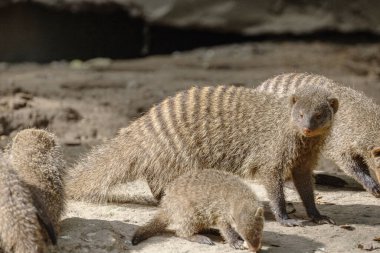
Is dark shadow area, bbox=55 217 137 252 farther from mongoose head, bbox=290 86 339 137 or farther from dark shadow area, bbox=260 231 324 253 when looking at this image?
mongoose head, bbox=290 86 339 137

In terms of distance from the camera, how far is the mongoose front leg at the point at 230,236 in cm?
321

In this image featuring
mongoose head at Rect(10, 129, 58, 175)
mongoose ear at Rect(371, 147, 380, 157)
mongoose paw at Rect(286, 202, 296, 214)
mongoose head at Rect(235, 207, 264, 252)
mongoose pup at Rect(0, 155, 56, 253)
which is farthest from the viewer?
mongoose ear at Rect(371, 147, 380, 157)

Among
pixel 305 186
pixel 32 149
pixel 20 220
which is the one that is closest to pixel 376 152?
pixel 305 186

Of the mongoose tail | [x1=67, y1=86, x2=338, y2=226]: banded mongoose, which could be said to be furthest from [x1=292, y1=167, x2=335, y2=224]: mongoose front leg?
the mongoose tail

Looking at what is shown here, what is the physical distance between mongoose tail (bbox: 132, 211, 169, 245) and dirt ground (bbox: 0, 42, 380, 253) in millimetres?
29

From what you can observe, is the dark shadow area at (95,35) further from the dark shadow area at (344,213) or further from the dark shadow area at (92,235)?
the dark shadow area at (92,235)

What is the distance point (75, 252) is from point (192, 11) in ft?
18.0

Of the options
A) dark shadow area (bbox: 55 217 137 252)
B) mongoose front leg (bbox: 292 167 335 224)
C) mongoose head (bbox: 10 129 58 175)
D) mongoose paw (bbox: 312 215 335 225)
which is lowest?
dark shadow area (bbox: 55 217 137 252)

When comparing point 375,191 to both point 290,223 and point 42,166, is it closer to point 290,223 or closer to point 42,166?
point 290,223

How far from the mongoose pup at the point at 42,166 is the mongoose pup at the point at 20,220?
0.48 ft

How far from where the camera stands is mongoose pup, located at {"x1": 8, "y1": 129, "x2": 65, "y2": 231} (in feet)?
10.6

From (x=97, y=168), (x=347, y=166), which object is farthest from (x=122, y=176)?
(x=347, y=166)

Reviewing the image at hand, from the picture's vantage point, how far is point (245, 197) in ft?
10.6

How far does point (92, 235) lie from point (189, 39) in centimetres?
564
